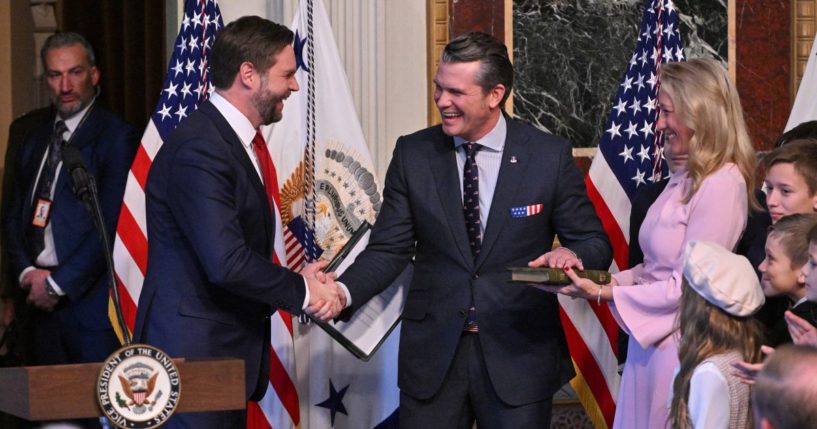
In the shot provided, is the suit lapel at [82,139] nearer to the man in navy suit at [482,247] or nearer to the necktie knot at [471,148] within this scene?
the man in navy suit at [482,247]

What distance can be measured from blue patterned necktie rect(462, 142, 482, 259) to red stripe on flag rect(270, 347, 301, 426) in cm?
145

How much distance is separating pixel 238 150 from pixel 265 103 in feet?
0.79

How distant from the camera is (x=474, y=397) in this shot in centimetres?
432

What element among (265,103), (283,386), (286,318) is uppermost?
(265,103)

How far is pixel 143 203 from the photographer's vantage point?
5621mm

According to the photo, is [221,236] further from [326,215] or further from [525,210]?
[326,215]

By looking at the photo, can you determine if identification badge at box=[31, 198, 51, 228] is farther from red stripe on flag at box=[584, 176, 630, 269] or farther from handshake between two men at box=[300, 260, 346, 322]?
red stripe on flag at box=[584, 176, 630, 269]

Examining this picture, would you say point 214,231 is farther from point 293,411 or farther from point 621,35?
point 621,35

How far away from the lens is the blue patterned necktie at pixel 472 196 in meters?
4.37

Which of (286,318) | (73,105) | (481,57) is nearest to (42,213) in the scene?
(73,105)

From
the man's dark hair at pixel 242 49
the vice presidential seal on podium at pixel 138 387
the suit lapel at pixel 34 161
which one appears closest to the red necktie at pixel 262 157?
the man's dark hair at pixel 242 49

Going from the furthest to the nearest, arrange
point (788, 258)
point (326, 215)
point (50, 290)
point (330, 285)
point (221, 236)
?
point (50, 290)
point (326, 215)
point (330, 285)
point (788, 258)
point (221, 236)

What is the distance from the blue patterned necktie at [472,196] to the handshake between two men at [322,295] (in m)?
0.47

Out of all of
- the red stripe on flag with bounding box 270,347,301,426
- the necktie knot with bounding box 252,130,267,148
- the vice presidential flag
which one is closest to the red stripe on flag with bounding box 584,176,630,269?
the vice presidential flag
